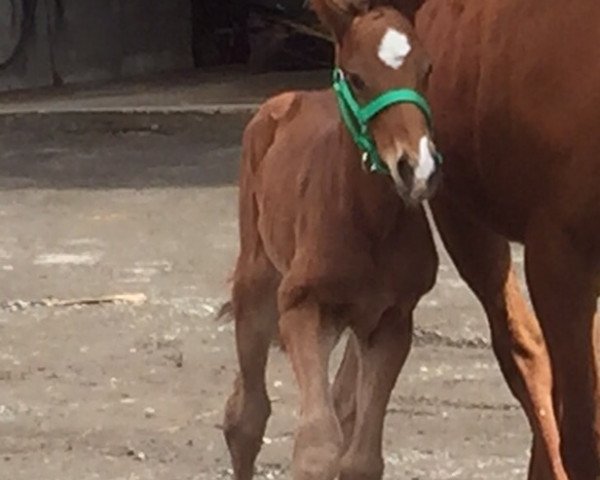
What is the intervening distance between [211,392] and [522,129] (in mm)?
2159

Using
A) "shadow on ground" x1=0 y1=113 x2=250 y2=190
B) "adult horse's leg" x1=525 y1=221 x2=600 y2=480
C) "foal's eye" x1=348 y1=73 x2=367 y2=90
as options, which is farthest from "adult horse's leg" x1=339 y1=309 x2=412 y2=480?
"shadow on ground" x1=0 y1=113 x2=250 y2=190

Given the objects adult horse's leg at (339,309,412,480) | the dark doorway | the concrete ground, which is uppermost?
adult horse's leg at (339,309,412,480)

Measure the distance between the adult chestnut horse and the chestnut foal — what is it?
11 cm

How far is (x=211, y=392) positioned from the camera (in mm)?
4719

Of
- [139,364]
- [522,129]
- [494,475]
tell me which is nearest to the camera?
[522,129]

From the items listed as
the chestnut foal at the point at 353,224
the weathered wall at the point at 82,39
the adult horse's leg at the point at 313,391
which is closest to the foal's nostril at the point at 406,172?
the chestnut foal at the point at 353,224

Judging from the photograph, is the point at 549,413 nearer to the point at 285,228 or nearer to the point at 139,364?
the point at 285,228

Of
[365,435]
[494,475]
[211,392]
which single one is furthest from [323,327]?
[211,392]

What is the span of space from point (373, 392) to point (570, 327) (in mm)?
418

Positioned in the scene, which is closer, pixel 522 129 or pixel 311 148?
pixel 522 129

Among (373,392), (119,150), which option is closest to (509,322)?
(373,392)

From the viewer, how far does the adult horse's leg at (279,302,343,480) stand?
9.32 feet

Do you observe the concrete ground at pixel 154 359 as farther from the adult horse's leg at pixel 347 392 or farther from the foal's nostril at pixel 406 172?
the foal's nostril at pixel 406 172

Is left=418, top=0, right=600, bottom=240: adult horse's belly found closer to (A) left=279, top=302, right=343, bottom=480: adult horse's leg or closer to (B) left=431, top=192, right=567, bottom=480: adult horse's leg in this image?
(B) left=431, top=192, right=567, bottom=480: adult horse's leg
